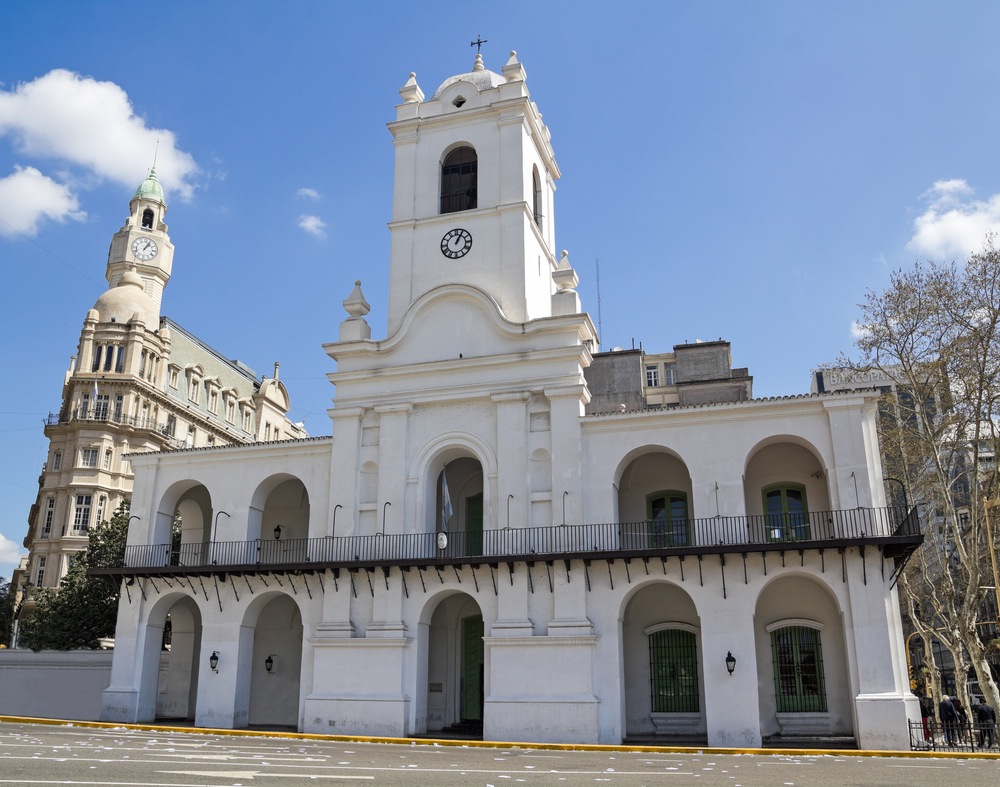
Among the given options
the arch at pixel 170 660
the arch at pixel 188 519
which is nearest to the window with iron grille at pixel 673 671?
the arch at pixel 170 660

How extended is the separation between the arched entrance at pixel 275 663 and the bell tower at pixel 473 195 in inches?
400

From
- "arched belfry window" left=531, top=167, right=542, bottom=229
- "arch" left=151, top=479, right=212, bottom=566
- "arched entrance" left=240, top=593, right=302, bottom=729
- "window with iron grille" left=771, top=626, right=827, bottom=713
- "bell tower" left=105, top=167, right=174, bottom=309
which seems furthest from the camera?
"bell tower" left=105, top=167, right=174, bottom=309

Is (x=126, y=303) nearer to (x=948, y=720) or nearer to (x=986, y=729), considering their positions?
(x=948, y=720)

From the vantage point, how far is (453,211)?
3122cm

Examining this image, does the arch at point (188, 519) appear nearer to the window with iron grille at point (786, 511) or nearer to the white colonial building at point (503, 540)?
the white colonial building at point (503, 540)

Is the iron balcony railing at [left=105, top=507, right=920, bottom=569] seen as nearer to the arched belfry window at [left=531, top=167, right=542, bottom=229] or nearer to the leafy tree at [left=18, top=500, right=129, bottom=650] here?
the leafy tree at [left=18, top=500, right=129, bottom=650]

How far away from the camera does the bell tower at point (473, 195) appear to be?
29.6m

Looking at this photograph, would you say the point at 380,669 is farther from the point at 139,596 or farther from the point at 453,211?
the point at 453,211

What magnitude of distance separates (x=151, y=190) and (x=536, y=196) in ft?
156

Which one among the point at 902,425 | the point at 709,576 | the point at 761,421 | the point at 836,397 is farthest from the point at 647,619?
the point at 902,425

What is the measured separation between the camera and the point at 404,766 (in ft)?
52.1

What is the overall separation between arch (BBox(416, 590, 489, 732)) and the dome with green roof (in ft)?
172

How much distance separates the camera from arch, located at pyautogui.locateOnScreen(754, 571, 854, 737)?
80.6 ft

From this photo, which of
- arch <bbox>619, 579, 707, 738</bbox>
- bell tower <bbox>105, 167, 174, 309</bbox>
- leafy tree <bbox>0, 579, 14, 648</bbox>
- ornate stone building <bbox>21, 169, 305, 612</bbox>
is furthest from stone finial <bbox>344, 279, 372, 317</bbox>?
bell tower <bbox>105, 167, 174, 309</bbox>
